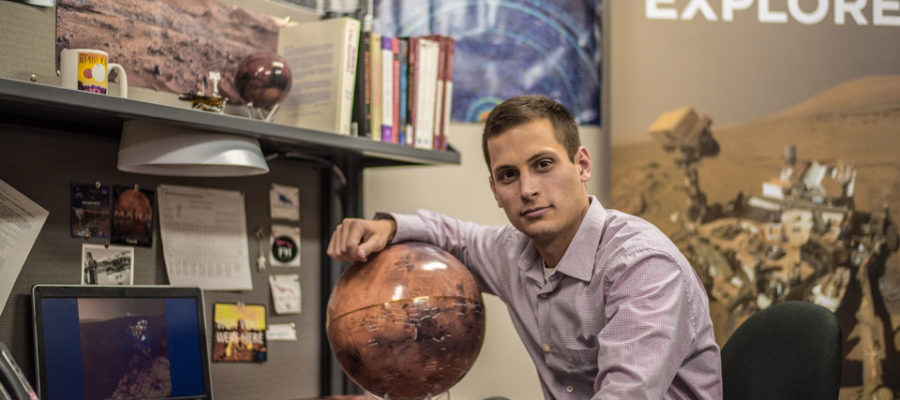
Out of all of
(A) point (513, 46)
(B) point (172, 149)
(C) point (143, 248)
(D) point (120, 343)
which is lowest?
(D) point (120, 343)

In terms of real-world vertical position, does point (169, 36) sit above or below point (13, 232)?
above

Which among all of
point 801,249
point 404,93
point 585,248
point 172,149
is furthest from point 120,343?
point 801,249

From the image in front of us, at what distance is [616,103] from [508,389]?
110 centimetres

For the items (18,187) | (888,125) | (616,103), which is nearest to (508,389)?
(616,103)

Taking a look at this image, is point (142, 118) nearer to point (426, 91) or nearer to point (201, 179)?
point (201, 179)

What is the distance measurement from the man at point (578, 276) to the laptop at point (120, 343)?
0.47 metres

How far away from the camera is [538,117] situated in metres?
2.02

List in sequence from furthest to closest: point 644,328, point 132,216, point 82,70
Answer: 1. point 132,216
2. point 82,70
3. point 644,328

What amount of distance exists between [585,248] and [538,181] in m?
0.20

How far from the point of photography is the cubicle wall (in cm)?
199

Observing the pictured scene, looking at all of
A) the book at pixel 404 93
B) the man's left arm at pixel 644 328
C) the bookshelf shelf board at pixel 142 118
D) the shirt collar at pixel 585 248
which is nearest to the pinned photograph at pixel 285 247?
the bookshelf shelf board at pixel 142 118

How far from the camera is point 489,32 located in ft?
10.2

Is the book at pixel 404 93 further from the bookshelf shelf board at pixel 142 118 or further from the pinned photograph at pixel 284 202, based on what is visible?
the pinned photograph at pixel 284 202

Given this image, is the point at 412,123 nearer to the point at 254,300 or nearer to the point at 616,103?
the point at 254,300
